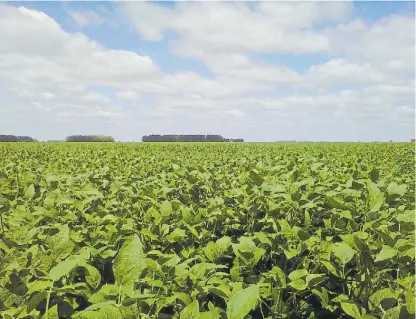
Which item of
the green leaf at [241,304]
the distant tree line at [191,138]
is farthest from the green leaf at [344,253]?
the distant tree line at [191,138]

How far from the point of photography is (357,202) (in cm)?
317

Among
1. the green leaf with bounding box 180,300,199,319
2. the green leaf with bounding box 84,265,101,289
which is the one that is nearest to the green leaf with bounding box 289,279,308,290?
the green leaf with bounding box 180,300,199,319

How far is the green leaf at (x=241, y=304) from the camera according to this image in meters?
1.27

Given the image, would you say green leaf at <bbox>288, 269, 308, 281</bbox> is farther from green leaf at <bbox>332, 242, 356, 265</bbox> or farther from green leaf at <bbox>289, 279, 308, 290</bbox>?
green leaf at <bbox>332, 242, 356, 265</bbox>

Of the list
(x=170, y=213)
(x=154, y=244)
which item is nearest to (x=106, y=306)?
(x=154, y=244)

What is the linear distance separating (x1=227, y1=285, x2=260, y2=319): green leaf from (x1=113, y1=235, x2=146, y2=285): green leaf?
347mm

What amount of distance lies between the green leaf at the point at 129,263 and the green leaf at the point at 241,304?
347 millimetres

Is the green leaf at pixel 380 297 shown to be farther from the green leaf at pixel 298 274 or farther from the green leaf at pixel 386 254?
the green leaf at pixel 298 274

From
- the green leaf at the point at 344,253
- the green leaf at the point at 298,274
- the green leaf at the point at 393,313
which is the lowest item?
the green leaf at the point at 393,313

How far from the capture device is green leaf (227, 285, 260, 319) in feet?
4.18

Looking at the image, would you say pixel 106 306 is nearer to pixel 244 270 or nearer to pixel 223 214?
pixel 244 270

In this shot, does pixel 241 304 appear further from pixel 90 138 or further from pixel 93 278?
pixel 90 138

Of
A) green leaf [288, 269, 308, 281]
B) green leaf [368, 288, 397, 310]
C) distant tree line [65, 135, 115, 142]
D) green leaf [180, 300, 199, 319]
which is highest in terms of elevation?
distant tree line [65, 135, 115, 142]

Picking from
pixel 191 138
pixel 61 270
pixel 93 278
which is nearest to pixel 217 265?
pixel 93 278
